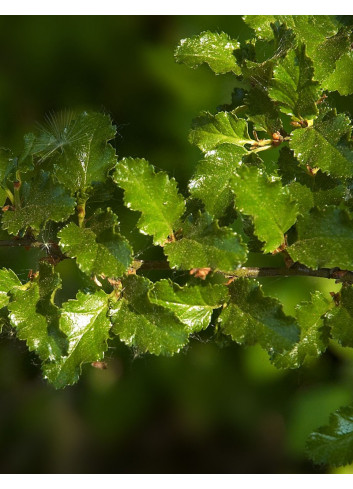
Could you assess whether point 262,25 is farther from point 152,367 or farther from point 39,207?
point 152,367

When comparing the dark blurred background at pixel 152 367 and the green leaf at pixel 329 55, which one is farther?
the dark blurred background at pixel 152 367

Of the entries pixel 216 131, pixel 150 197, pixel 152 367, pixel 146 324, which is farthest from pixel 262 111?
pixel 152 367

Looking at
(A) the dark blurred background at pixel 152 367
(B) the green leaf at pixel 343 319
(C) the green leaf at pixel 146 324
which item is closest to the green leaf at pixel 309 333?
(B) the green leaf at pixel 343 319

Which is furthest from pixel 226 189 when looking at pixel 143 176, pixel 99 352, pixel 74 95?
pixel 74 95

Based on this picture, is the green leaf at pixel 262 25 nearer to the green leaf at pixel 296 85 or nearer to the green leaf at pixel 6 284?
the green leaf at pixel 296 85

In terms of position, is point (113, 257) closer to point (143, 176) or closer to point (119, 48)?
point (143, 176)

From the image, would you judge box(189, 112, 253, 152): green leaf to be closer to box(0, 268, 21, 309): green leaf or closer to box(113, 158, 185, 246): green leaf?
box(113, 158, 185, 246): green leaf

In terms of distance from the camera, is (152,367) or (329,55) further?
(152,367)
